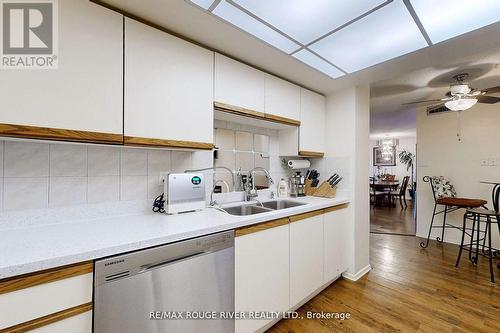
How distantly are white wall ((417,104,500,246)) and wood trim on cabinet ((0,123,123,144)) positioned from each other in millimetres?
4497

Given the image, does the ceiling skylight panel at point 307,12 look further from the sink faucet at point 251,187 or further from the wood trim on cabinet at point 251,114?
the sink faucet at point 251,187

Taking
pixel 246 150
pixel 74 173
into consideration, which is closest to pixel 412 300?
pixel 246 150

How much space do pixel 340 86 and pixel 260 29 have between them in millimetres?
1295

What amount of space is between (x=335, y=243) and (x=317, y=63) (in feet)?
5.57

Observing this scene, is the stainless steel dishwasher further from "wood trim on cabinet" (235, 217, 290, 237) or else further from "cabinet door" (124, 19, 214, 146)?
"cabinet door" (124, 19, 214, 146)

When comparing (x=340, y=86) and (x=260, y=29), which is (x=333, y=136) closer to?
(x=340, y=86)

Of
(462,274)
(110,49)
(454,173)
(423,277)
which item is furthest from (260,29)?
(454,173)

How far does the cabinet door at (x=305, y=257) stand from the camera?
1710 millimetres

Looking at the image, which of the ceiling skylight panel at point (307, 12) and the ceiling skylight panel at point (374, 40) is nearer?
the ceiling skylight panel at point (307, 12)

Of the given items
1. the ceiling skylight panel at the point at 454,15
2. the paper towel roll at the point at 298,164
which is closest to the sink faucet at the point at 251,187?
the paper towel roll at the point at 298,164

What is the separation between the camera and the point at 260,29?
4.62ft

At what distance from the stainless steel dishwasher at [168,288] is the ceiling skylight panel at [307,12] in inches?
51.3

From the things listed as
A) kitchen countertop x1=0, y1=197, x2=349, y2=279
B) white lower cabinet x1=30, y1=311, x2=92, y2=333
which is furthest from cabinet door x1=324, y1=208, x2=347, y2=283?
white lower cabinet x1=30, y1=311, x2=92, y2=333

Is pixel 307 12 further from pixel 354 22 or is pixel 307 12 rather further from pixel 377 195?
pixel 377 195
